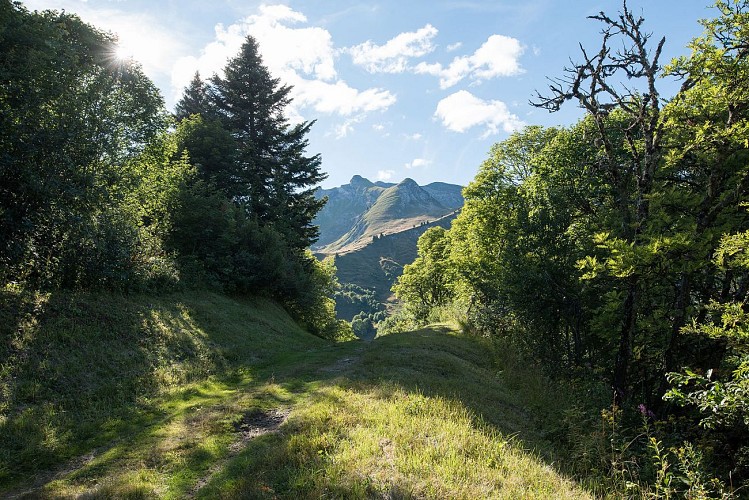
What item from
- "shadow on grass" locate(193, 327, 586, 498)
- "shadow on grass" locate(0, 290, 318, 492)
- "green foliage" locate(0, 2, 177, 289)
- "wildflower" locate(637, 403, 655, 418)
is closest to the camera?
→ "shadow on grass" locate(193, 327, 586, 498)

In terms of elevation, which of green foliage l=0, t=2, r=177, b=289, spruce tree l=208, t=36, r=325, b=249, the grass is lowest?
the grass

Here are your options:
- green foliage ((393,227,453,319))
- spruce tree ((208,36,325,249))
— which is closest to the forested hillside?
spruce tree ((208,36,325,249))

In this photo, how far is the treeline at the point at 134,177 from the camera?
11398 mm

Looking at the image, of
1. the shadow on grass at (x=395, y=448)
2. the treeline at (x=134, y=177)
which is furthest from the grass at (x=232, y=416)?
the treeline at (x=134, y=177)

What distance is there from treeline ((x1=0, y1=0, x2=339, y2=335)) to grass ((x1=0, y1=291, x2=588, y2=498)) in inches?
80.4

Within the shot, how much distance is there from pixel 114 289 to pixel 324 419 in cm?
1195

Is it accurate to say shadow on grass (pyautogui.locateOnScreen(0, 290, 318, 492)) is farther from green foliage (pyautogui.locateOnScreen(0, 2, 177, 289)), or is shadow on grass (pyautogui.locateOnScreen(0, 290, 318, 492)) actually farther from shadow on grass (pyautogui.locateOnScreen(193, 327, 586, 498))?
shadow on grass (pyautogui.locateOnScreen(193, 327, 586, 498))

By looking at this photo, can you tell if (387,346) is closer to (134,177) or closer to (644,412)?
(644,412)

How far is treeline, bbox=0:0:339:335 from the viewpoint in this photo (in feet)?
37.4

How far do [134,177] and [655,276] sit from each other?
61.5 ft

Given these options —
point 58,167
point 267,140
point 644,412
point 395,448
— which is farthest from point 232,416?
point 267,140

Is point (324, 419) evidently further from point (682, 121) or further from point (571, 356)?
point (571, 356)

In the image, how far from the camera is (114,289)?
1519 cm

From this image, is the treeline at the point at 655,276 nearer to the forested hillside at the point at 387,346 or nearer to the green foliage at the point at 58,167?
the forested hillside at the point at 387,346
